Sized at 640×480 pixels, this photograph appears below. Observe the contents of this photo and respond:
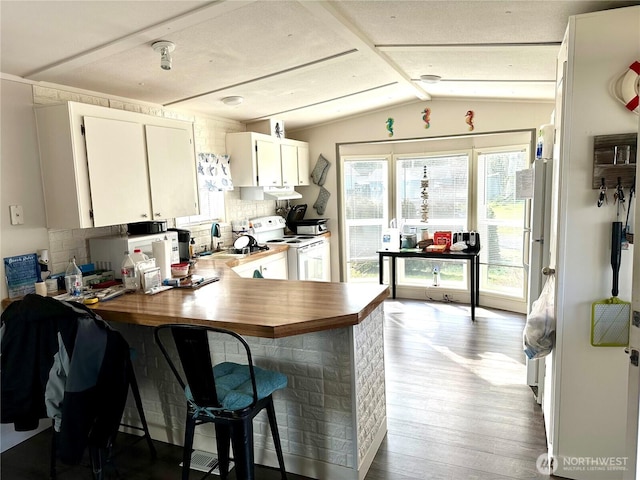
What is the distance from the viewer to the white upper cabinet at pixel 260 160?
4.71 metres

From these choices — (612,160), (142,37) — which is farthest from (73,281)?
(612,160)

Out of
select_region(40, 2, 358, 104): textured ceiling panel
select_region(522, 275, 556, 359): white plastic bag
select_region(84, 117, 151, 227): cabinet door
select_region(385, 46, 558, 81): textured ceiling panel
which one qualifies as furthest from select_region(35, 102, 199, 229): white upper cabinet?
select_region(522, 275, 556, 359): white plastic bag

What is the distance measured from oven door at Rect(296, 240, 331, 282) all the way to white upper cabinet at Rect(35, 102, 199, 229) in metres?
2.03

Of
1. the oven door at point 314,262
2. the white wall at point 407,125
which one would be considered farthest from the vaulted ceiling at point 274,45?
the oven door at point 314,262

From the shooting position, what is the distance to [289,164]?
215 inches

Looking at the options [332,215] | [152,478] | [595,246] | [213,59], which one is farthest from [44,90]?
[332,215]

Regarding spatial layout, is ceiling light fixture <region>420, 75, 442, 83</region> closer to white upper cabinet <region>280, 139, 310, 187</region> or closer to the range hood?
white upper cabinet <region>280, 139, 310, 187</region>

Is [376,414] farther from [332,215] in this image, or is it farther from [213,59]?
[332,215]

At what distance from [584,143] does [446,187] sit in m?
3.63

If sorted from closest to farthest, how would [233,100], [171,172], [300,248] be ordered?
[171,172] < [233,100] < [300,248]

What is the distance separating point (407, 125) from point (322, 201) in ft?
5.09

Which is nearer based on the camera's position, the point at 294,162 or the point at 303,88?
the point at 303,88

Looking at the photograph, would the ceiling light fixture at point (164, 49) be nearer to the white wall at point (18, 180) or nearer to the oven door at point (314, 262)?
the white wall at point (18, 180)

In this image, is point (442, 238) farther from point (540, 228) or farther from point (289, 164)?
point (540, 228)
